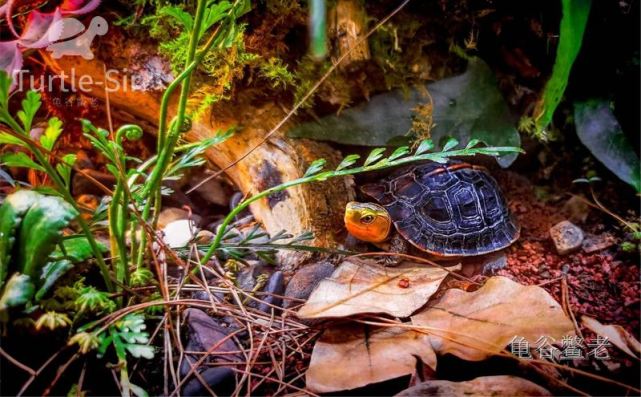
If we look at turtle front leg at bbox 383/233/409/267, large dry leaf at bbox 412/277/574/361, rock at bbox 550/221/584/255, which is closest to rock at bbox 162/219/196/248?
turtle front leg at bbox 383/233/409/267

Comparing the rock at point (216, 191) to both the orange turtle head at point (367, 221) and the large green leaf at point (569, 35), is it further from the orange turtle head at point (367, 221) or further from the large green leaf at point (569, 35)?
the large green leaf at point (569, 35)

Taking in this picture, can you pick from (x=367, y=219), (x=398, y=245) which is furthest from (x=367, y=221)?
(x=398, y=245)

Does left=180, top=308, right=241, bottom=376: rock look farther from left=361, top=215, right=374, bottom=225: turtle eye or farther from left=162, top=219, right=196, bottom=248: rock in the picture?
left=361, top=215, right=374, bottom=225: turtle eye

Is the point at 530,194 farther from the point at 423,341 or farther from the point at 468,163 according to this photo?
the point at 423,341

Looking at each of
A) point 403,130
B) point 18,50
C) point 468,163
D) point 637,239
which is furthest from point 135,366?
point 637,239

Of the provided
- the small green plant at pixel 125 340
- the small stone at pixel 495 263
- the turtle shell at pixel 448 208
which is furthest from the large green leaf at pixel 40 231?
the small stone at pixel 495 263
